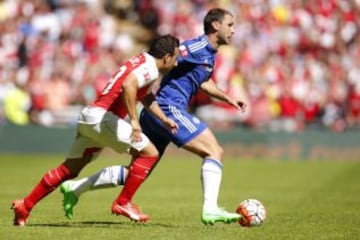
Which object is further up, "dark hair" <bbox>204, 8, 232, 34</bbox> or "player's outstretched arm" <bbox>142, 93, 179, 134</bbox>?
"dark hair" <bbox>204, 8, 232, 34</bbox>

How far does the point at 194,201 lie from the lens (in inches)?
623

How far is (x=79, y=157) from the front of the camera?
11102 millimetres

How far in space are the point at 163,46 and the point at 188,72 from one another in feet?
2.44

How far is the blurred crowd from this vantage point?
87.5ft

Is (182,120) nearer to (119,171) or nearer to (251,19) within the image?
(119,171)

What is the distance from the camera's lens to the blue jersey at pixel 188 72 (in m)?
11.3

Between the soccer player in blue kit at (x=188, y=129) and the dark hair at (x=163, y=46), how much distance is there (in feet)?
1.67

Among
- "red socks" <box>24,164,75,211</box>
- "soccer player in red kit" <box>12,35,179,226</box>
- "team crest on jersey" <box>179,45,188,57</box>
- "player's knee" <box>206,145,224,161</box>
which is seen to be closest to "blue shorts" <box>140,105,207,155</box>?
"soccer player in red kit" <box>12,35,179,226</box>

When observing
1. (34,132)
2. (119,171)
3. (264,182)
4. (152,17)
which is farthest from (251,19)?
(119,171)

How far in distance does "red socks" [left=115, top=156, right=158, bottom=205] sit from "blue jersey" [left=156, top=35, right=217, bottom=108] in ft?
2.55

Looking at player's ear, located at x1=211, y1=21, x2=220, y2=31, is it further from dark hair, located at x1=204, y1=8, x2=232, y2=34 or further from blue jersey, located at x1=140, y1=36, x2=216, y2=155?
blue jersey, located at x1=140, y1=36, x2=216, y2=155

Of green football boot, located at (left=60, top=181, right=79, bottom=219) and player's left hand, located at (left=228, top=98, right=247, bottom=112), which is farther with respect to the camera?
player's left hand, located at (left=228, top=98, right=247, bottom=112)

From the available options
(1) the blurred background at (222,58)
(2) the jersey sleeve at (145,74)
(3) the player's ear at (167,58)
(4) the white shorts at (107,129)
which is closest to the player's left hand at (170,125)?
(4) the white shorts at (107,129)

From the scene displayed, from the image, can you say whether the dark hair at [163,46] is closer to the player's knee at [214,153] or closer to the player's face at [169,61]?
the player's face at [169,61]
